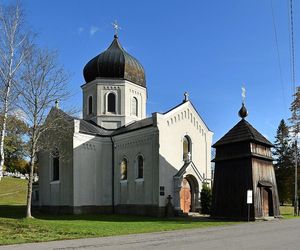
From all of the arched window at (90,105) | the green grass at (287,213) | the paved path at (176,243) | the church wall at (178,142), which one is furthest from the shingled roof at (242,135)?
the arched window at (90,105)

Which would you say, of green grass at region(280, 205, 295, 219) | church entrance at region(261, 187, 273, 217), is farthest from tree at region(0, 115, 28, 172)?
green grass at region(280, 205, 295, 219)

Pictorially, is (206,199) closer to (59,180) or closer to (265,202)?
(265,202)

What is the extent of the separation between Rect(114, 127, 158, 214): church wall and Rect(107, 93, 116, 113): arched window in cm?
384

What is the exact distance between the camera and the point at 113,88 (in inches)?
1480

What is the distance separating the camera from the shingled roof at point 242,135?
2798cm

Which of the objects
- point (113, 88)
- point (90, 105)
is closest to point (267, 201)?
point (113, 88)

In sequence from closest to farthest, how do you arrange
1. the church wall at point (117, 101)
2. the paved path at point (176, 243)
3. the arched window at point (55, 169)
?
the paved path at point (176, 243)
the arched window at point (55, 169)
the church wall at point (117, 101)

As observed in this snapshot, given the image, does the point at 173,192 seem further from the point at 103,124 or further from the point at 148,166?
the point at 103,124

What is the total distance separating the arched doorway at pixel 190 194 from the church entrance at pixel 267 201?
608 cm

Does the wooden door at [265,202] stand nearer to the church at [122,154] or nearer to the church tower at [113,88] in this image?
the church at [122,154]

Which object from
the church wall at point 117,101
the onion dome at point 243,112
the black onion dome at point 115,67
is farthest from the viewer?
the black onion dome at point 115,67

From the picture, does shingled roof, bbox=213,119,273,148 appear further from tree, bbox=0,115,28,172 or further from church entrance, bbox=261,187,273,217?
tree, bbox=0,115,28,172

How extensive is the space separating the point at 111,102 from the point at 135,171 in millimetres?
7814

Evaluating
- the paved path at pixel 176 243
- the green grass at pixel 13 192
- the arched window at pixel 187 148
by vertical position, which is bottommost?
the green grass at pixel 13 192
